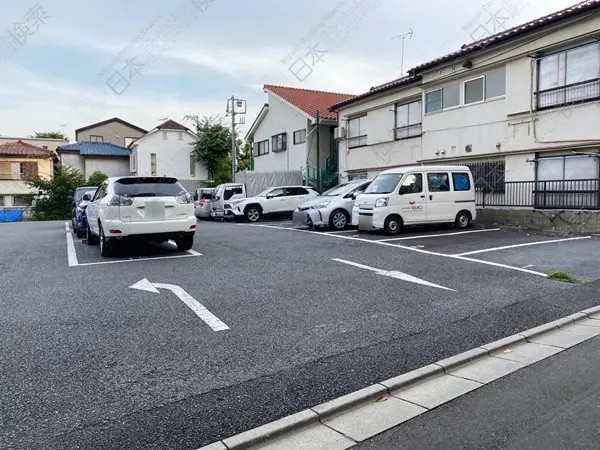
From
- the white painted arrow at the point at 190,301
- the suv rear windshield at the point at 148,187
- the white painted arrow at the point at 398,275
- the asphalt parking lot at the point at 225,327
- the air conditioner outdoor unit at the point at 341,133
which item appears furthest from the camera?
the air conditioner outdoor unit at the point at 341,133

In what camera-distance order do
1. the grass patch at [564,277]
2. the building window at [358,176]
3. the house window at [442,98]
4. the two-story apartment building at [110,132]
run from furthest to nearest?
the two-story apartment building at [110,132] → the building window at [358,176] → the house window at [442,98] → the grass patch at [564,277]

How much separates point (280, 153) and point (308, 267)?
20.7m

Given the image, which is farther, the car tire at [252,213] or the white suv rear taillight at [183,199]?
the car tire at [252,213]

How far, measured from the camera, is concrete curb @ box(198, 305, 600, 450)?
2.83 m

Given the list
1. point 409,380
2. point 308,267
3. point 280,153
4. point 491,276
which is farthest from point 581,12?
point 280,153

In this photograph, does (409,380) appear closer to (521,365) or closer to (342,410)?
(342,410)

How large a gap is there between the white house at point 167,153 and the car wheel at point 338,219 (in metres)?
26.5

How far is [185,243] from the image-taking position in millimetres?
10102

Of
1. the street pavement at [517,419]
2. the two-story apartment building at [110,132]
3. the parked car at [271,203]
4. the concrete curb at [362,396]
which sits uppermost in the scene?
the two-story apartment building at [110,132]

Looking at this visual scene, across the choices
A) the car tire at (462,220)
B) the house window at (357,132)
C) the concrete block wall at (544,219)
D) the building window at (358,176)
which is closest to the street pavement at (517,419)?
the concrete block wall at (544,219)

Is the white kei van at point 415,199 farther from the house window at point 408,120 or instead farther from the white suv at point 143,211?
the white suv at point 143,211

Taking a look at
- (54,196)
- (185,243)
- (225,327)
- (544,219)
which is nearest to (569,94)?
(544,219)

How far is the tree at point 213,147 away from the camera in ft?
131

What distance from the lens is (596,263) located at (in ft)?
27.6
